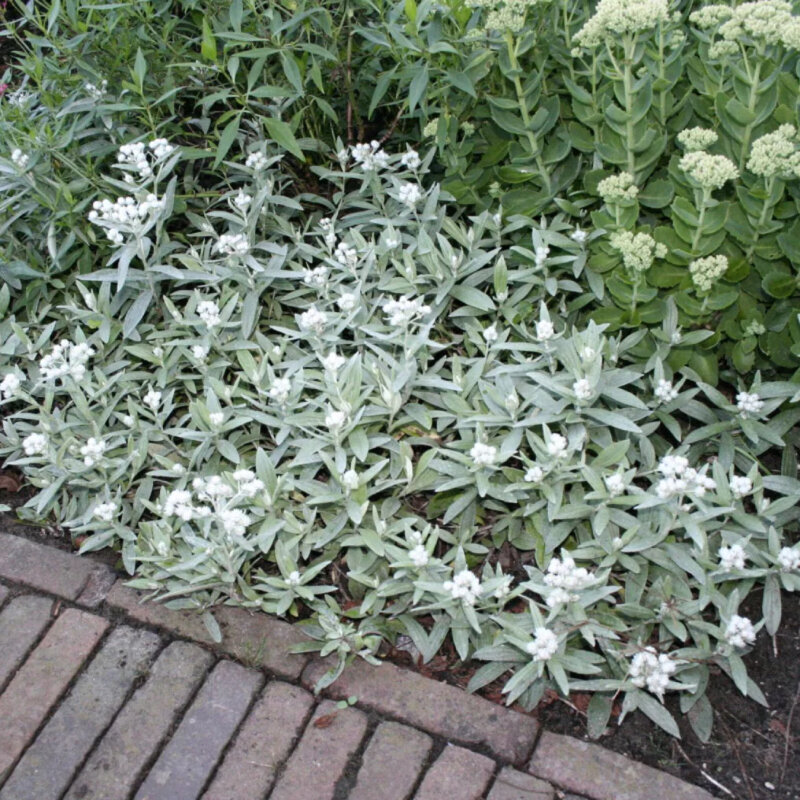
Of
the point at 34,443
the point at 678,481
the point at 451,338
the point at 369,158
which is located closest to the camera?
the point at 678,481

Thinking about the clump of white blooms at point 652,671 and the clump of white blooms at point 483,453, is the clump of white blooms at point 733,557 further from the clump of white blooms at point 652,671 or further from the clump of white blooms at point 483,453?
the clump of white blooms at point 483,453

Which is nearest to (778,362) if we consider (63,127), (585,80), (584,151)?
(584,151)

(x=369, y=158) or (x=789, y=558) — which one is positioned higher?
(x=369, y=158)

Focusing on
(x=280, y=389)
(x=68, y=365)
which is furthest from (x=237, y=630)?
(x=68, y=365)

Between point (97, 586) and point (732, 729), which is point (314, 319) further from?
point (732, 729)

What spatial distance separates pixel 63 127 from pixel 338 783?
2.67m

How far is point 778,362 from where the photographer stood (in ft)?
9.59

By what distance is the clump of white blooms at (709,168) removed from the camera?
2615 mm

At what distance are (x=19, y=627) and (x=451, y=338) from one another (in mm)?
1686

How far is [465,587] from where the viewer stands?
244 cm

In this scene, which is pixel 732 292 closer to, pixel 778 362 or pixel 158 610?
pixel 778 362

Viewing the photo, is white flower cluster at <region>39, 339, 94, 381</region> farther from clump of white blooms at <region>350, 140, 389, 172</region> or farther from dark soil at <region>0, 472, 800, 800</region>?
dark soil at <region>0, 472, 800, 800</region>

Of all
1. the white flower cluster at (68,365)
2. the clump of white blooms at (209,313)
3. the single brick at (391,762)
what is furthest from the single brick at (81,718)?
the clump of white blooms at (209,313)

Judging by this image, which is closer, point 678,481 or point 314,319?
point 678,481
